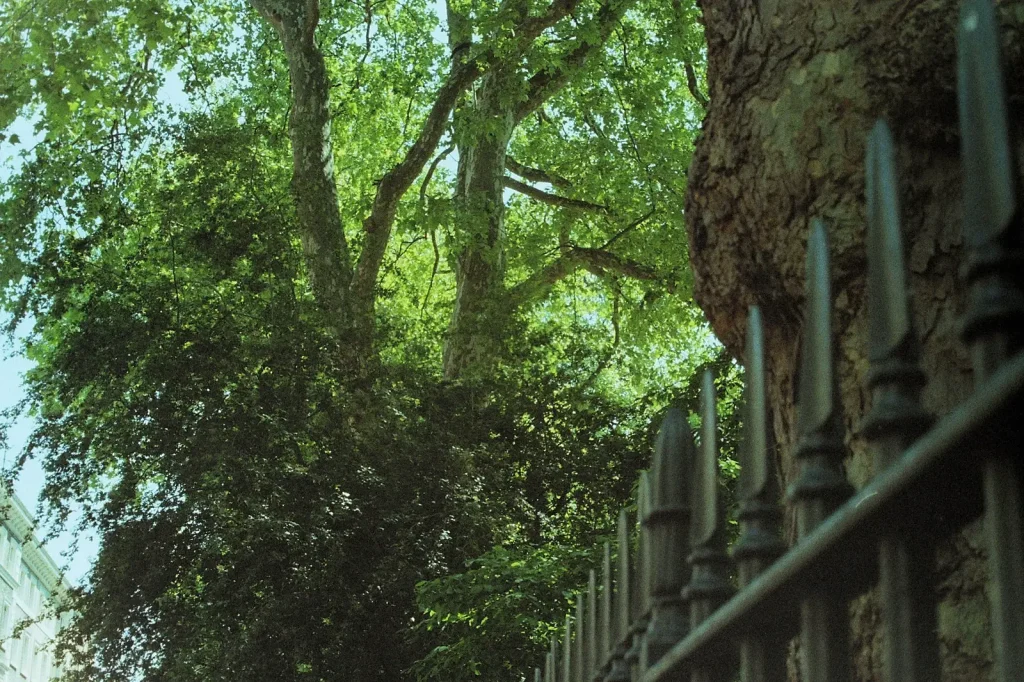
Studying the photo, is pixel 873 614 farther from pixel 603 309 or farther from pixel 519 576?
pixel 603 309

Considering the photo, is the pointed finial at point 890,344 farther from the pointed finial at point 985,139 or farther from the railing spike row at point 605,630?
the railing spike row at point 605,630

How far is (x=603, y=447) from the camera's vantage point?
12.2 meters

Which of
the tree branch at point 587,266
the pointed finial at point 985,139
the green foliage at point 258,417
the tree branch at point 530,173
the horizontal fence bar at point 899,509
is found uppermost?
the tree branch at point 530,173

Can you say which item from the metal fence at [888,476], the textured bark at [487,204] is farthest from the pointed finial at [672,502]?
the textured bark at [487,204]

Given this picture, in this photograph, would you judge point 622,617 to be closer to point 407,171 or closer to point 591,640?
point 591,640

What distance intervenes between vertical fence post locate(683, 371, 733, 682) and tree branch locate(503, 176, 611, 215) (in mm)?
17064

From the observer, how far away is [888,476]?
0.99 meters

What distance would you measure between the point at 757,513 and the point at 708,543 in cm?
14

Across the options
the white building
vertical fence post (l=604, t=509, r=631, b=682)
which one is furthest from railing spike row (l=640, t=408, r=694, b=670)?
the white building

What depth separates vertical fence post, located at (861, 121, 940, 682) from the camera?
988 millimetres

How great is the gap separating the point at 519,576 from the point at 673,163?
401 inches

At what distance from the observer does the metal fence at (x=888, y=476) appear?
89 cm

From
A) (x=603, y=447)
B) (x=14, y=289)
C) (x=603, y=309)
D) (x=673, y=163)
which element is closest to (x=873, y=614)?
(x=603, y=447)

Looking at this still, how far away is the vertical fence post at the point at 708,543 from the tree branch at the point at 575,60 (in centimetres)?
1276
